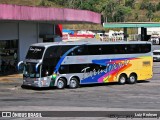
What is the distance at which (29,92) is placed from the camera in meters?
29.1

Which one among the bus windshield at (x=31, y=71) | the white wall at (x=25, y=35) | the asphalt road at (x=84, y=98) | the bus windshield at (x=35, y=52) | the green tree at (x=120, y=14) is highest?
the green tree at (x=120, y=14)

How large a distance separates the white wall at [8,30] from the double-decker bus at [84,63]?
24.8 feet

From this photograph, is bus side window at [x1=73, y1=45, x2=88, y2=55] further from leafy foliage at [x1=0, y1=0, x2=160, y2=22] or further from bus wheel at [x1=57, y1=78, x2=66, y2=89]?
leafy foliage at [x1=0, y1=0, x2=160, y2=22]

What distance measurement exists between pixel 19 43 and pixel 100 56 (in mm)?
11971

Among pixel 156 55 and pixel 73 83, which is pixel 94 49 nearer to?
pixel 73 83

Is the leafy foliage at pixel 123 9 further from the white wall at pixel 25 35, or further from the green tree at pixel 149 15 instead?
the white wall at pixel 25 35

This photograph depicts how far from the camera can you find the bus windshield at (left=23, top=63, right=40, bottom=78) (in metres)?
29.8

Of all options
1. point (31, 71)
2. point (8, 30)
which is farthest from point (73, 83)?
point (8, 30)

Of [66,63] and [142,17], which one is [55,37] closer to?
[66,63]

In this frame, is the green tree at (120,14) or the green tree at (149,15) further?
the green tree at (149,15)

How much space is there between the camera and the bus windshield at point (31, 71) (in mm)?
29797

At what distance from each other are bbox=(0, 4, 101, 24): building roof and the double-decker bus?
13.5 ft

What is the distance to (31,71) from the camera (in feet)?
98.8

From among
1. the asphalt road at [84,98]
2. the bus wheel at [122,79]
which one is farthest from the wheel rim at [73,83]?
the bus wheel at [122,79]
